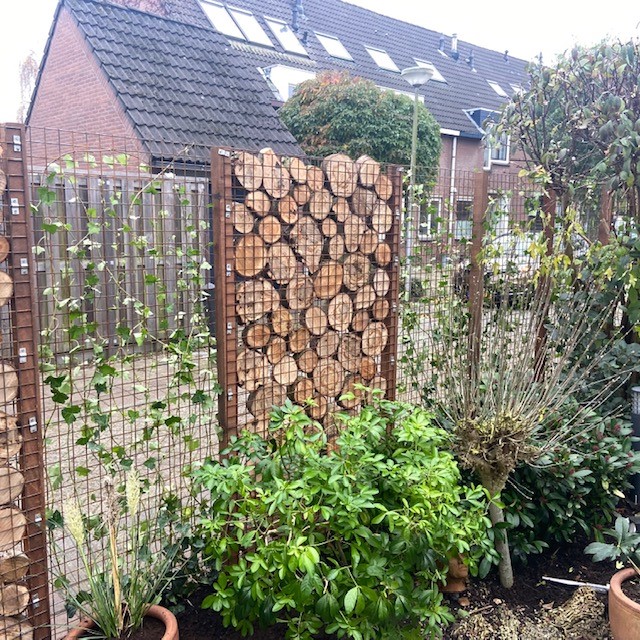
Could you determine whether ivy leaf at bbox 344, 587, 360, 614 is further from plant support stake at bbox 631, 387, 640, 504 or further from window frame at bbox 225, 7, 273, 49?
window frame at bbox 225, 7, 273, 49

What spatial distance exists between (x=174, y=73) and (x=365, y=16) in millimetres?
12807

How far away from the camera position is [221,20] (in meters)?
15.9

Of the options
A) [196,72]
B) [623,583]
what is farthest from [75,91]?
[623,583]

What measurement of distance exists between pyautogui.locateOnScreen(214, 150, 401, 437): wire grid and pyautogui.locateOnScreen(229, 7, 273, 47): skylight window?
564 inches

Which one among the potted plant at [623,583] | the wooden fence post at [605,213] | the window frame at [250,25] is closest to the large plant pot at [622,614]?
the potted plant at [623,583]

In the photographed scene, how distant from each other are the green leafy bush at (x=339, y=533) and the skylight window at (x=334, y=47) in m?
17.6

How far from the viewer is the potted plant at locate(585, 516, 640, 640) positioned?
8.50 feet

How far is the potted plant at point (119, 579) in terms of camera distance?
225 centimetres

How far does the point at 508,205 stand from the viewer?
470cm

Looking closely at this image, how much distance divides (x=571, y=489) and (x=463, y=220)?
196 centimetres

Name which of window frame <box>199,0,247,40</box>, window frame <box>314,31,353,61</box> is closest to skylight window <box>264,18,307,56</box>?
window frame <box>314,31,353,61</box>

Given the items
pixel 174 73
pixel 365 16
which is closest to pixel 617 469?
pixel 174 73

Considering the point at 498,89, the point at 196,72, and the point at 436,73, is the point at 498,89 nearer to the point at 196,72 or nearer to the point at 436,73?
the point at 436,73

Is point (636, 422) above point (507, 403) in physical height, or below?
below
